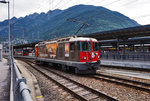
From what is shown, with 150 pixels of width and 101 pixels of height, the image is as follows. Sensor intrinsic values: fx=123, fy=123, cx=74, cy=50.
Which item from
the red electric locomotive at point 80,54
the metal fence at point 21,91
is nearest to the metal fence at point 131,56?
the red electric locomotive at point 80,54

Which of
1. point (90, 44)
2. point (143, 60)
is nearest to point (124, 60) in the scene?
point (143, 60)

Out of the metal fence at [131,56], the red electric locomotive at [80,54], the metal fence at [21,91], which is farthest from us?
the metal fence at [131,56]

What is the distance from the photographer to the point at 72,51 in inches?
463

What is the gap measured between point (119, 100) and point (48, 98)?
3484 millimetres

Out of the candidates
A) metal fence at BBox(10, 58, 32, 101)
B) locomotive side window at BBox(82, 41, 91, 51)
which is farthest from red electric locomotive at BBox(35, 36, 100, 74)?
metal fence at BBox(10, 58, 32, 101)

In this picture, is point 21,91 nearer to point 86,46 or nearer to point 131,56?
point 86,46

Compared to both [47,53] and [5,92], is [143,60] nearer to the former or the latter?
[47,53]

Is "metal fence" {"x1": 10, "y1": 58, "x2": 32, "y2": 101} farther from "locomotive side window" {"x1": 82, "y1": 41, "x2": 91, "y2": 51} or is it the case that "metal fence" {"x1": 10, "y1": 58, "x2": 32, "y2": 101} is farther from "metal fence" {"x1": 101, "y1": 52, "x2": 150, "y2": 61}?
"metal fence" {"x1": 101, "y1": 52, "x2": 150, "y2": 61}

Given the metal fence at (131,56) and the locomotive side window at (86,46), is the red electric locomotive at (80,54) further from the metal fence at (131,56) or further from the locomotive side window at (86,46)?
the metal fence at (131,56)

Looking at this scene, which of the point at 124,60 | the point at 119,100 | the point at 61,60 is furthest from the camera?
the point at 124,60

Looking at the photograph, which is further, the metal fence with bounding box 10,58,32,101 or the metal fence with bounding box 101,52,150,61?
the metal fence with bounding box 101,52,150,61

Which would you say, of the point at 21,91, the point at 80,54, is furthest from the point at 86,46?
the point at 21,91

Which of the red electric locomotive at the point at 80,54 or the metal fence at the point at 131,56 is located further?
the metal fence at the point at 131,56

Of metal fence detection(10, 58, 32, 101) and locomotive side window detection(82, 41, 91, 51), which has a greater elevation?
locomotive side window detection(82, 41, 91, 51)
